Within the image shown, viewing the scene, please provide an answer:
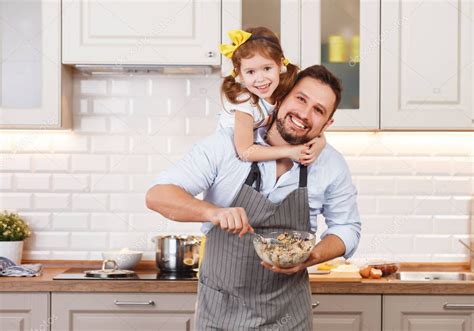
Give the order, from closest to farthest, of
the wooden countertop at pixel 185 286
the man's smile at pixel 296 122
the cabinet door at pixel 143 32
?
the man's smile at pixel 296 122
the wooden countertop at pixel 185 286
the cabinet door at pixel 143 32

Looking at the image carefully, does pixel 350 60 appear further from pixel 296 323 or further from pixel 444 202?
pixel 296 323

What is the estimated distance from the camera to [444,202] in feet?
14.9

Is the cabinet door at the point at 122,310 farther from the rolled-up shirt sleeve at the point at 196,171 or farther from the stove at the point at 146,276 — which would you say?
the rolled-up shirt sleeve at the point at 196,171

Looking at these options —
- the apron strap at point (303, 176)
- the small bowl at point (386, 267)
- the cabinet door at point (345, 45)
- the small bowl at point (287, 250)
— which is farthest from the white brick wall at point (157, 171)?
the small bowl at point (287, 250)

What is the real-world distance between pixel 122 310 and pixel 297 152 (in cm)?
146

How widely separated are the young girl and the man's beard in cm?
2

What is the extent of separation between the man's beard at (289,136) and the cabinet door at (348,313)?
1.23 m

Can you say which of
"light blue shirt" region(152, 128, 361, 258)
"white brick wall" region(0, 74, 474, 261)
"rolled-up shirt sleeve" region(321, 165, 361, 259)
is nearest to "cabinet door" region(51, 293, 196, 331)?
"white brick wall" region(0, 74, 474, 261)

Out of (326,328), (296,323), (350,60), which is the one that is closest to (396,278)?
(326,328)

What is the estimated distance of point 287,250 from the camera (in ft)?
8.73

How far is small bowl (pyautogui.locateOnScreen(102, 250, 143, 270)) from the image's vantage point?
4.30m

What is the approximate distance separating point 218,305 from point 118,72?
1.90 m

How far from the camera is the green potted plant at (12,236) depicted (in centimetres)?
431

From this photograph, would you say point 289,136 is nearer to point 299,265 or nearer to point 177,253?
point 299,265
